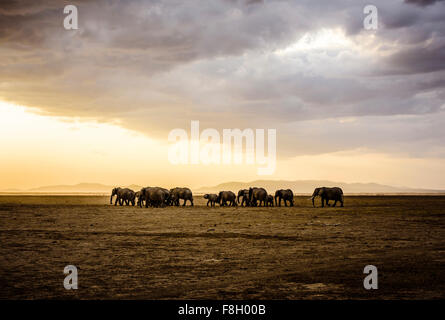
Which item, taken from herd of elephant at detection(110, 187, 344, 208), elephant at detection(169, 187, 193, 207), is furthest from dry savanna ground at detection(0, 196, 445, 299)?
elephant at detection(169, 187, 193, 207)

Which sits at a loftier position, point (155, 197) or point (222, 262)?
point (155, 197)

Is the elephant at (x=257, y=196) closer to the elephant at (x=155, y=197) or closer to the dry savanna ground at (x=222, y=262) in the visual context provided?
the elephant at (x=155, y=197)

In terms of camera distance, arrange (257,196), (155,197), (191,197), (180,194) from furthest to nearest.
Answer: (180,194), (191,197), (257,196), (155,197)

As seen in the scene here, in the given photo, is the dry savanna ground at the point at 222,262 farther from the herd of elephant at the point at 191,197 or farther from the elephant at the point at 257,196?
the elephant at the point at 257,196

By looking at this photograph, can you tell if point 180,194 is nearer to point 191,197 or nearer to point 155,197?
point 191,197

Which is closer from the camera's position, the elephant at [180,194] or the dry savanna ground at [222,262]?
the dry savanna ground at [222,262]

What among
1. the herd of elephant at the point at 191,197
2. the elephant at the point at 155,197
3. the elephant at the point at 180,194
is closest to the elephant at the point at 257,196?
the herd of elephant at the point at 191,197

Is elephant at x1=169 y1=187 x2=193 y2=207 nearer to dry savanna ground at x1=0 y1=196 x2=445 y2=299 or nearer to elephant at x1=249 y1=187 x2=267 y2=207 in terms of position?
elephant at x1=249 y1=187 x2=267 y2=207

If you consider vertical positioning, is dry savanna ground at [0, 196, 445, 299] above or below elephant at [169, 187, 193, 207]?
below

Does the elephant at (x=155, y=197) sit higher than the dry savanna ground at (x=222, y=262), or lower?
higher

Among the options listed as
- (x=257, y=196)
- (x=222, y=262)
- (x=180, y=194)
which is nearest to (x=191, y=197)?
(x=180, y=194)

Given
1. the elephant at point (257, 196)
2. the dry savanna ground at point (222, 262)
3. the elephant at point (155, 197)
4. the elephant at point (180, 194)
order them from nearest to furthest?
the dry savanna ground at point (222, 262)
the elephant at point (155, 197)
the elephant at point (257, 196)
the elephant at point (180, 194)

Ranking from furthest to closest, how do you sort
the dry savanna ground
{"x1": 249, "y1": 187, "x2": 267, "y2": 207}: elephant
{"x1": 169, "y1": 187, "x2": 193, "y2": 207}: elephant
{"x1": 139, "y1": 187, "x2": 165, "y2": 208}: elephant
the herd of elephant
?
{"x1": 169, "y1": 187, "x2": 193, "y2": 207}: elephant → {"x1": 249, "y1": 187, "x2": 267, "y2": 207}: elephant → the herd of elephant → {"x1": 139, "y1": 187, "x2": 165, "y2": 208}: elephant → the dry savanna ground

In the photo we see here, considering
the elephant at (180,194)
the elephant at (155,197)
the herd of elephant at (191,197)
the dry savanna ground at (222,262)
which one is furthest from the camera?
the elephant at (180,194)
